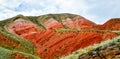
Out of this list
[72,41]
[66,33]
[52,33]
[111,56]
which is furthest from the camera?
[52,33]

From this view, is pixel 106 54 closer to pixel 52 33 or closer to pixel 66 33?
pixel 66 33

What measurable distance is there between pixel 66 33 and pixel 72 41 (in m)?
7.41

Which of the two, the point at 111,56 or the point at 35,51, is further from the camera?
the point at 35,51

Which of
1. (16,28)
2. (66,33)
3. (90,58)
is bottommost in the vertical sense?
(90,58)

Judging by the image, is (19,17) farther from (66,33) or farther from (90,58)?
(90,58)

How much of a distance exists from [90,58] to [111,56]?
65.2 inches

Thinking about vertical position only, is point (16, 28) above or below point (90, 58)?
above

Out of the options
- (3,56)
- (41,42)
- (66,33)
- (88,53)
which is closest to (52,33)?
(41,42)

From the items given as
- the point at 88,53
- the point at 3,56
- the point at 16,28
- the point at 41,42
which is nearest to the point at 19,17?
the point at 16,28

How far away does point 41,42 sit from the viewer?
3339 inches

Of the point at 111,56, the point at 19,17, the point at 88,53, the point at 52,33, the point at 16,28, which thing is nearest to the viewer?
the point at 111,56

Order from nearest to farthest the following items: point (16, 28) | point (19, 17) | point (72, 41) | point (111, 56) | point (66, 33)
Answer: point (111, 56) → point (72, 41) → point (66, 33) → point (16, 28) → point (19, 17)

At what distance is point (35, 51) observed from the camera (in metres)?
72.2

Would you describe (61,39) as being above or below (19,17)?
below
